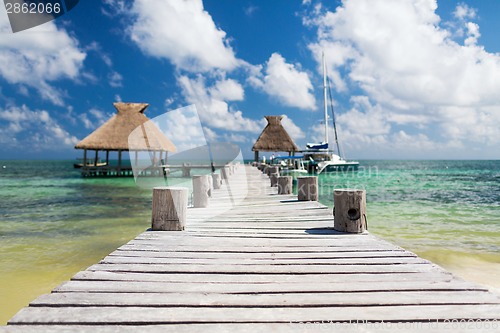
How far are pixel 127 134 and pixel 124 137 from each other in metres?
0.54

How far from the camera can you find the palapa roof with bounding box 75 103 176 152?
38281 millimetres

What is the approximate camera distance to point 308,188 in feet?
29.8

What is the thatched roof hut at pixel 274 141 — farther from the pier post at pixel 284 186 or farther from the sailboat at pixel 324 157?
the pier post at pixel 284 186

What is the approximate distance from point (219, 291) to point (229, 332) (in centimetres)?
67

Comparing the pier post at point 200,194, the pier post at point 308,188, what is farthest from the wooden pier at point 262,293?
the pier post at point 308,188

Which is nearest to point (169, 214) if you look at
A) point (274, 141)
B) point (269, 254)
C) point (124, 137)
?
point (269, 254)

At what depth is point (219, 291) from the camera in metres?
3.03

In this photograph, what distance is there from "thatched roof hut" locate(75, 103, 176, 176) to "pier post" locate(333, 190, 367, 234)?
33286mm

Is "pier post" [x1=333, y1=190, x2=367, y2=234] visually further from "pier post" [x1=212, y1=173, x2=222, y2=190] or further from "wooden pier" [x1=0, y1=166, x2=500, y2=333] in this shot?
"pier post" [x1=212, y1=173, x2=222, y2=190]

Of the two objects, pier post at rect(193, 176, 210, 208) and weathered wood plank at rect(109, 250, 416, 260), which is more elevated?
pier post at rect(193, 176, 210, 208)

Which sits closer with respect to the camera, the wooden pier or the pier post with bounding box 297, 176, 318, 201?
the wooden pier

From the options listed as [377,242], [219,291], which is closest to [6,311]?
[219,291]

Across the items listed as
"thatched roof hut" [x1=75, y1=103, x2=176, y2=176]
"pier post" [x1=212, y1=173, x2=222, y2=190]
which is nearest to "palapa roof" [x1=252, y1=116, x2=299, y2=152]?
"thatched roof hut" [x1=75, y1=103, x2=176, y2=176]

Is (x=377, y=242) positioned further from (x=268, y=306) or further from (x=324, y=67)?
(x=324, y=67)
